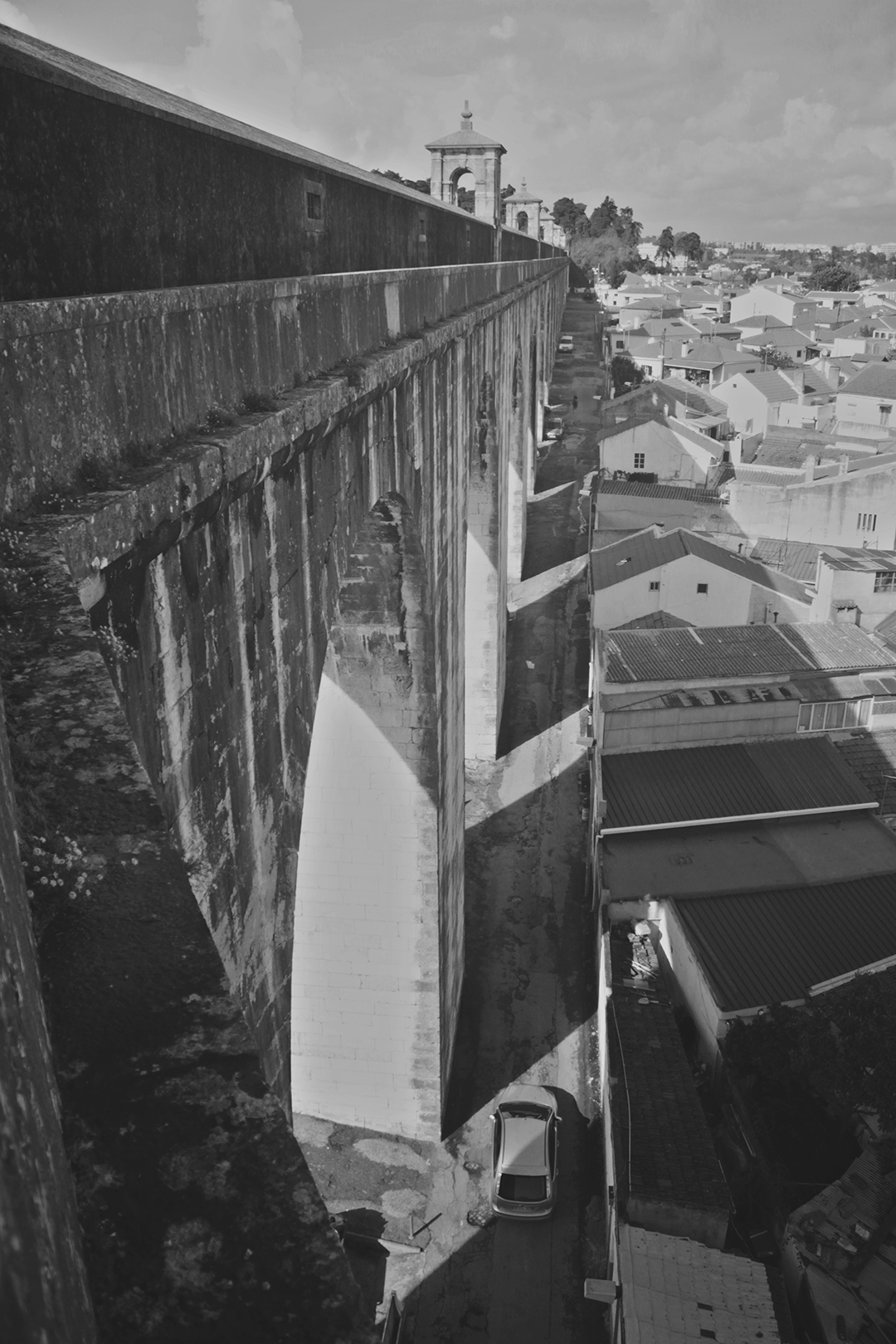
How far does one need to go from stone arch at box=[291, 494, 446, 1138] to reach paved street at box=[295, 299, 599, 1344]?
2.22 feet

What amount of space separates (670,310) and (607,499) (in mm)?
52299

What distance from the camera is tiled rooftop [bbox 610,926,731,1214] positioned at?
10109 mm

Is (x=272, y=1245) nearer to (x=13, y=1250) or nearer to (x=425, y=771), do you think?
(x=13, y=1250)

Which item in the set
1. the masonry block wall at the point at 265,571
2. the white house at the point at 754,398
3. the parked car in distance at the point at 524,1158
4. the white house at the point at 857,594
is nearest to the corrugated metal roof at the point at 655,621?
the white house at the point at 857,594

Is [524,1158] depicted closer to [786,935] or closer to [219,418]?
[786,935]

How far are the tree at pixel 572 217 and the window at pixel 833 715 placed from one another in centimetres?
12031

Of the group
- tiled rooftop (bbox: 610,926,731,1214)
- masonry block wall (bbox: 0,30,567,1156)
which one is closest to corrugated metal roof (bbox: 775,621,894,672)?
tiled rooftop (bbox: 610,926,731,1214)

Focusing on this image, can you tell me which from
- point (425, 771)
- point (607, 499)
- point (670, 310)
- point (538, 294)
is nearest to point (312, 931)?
point (425, 771)

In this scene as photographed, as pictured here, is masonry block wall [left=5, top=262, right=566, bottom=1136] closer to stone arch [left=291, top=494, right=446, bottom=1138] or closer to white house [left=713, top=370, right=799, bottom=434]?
stone arch [left=291, top=494, right=446, bottom=1138]

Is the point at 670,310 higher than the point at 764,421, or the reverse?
the point at 670,310

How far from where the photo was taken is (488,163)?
22297 millimetres

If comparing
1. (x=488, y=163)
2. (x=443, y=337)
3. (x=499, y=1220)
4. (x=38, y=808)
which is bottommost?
(x=499, y=1220)

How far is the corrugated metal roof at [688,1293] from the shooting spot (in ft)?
28.6

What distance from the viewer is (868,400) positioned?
4206 cm
